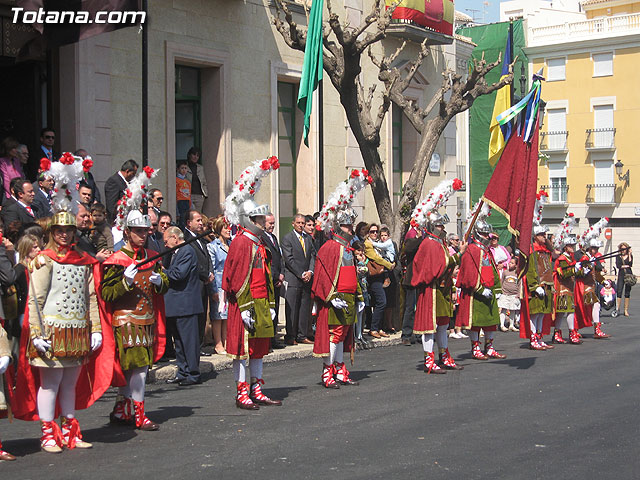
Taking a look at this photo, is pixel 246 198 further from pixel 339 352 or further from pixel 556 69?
pixel 556 69

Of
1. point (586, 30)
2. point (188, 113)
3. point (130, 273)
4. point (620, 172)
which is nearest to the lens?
point (130, 273)

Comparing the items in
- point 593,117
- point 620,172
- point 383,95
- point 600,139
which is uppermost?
point 593,117

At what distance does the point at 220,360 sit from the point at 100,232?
246cm

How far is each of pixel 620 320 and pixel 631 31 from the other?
3381 cm

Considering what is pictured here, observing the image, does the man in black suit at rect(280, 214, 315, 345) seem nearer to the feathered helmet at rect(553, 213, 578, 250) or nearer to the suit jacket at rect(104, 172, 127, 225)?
the suit jacket at rect(104, 172, 127, 225)

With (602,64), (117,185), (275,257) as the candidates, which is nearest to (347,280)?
(275,257)

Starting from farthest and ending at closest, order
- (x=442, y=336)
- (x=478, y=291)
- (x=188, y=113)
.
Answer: (x=188, y=113) < (x=478, y=291) < (x=442, y=336)

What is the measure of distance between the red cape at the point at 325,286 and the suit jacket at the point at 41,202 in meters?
3.25

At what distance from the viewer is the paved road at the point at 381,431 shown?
6734 millimetres

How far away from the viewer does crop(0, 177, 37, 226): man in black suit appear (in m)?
10.1

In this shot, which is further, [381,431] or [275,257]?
[275,257]

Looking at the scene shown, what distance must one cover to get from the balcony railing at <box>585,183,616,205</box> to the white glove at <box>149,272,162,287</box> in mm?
45518

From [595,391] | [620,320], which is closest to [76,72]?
[595,391]

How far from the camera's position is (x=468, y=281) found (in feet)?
41.6
